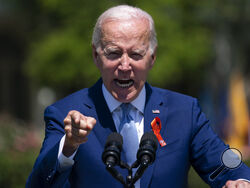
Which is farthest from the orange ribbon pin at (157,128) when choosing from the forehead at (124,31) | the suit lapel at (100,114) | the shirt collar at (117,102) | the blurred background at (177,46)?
the blurred background at (177,46)

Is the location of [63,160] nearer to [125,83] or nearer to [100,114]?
[100,114]

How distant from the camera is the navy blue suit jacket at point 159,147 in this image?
328cm

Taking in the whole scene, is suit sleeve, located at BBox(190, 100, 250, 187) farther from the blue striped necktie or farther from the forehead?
the forehead

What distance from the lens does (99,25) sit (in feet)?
11.4

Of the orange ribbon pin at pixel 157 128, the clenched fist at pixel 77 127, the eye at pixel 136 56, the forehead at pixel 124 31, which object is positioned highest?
the forehead at pixel 124 31

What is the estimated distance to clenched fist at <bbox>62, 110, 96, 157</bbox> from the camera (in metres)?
2.64

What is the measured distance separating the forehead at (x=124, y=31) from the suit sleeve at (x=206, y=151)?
656mm

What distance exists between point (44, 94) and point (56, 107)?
18.4 metres

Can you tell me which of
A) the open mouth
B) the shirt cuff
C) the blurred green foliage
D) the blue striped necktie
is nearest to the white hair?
the open mouth

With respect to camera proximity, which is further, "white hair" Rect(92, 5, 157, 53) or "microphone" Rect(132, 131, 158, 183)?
"white hair" Rect(92, 5, 157, 53)

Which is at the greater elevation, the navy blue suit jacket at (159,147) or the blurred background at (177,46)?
the navy blue suit jacket at (159,147)

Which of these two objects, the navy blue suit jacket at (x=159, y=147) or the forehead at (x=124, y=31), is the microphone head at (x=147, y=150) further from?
the forehead at (x=124, y=31)

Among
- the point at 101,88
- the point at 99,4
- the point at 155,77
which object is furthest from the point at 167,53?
the point at 101,88

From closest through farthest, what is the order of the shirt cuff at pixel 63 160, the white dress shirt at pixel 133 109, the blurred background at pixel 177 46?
the shirt cuff at pixel 63 160 < the white dress shirt at pixel 133 109 < the blurred background at pixel 177 46
